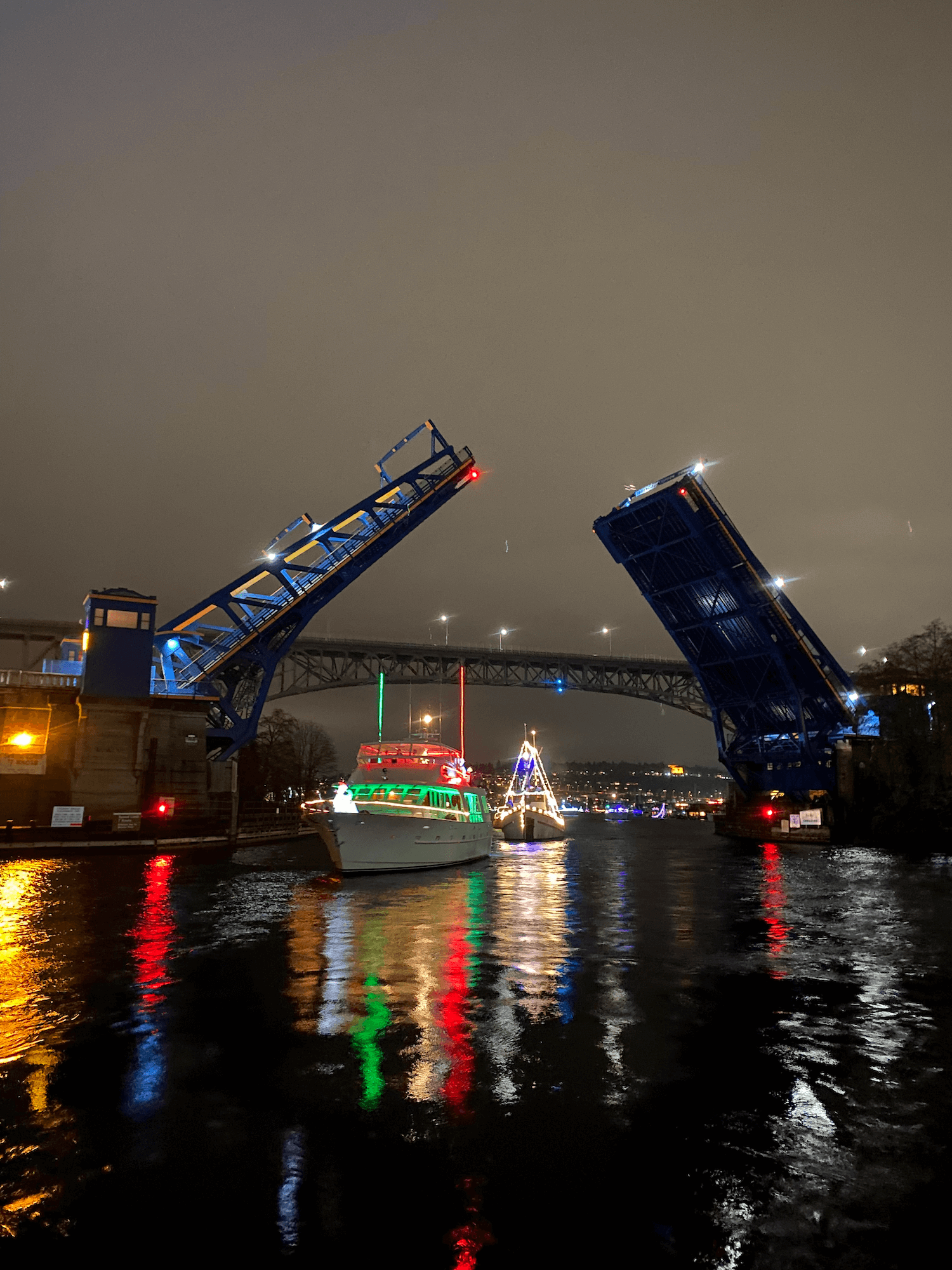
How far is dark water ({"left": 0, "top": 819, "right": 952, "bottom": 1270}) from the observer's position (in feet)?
17.7

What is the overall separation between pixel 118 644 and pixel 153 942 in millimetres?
34540

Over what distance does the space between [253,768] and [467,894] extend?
66.1m

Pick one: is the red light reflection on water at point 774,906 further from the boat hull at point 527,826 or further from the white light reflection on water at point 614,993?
the boat hull at point 527,826

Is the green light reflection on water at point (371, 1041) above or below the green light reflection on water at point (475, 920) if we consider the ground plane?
above

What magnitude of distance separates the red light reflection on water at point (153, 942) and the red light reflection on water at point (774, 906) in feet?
32.0

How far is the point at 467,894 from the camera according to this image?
27.4 m

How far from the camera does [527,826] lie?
70.4 m

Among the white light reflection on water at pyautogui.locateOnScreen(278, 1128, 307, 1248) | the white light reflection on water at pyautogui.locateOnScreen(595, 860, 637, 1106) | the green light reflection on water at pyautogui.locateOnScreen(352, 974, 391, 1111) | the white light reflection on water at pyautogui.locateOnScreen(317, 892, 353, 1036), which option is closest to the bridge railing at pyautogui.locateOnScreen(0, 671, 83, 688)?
the white light reflection on water at pyautogui.locateOnScreen(317, 892, 353, 1036)

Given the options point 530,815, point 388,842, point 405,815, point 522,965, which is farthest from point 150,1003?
point 530,815

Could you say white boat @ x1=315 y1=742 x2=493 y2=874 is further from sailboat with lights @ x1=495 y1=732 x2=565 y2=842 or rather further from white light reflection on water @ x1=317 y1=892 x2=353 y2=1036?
sailboat with lights @ x1=495 y1=732 x2=565 y2=842

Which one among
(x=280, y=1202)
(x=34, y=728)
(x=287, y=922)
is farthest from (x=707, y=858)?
(x=280, y=1202)

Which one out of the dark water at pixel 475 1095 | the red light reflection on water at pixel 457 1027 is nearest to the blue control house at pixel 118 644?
the dark water at pixel 475 1095

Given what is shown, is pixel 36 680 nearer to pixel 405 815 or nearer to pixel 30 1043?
pixel 405 815

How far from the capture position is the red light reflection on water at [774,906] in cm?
1716
